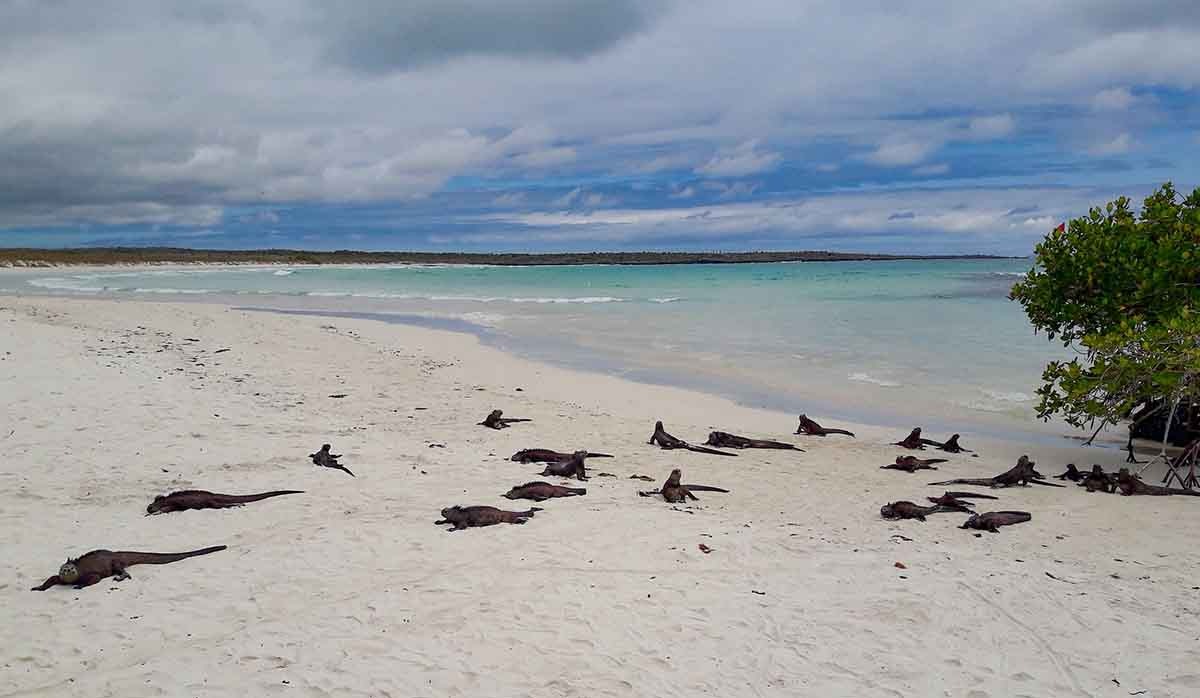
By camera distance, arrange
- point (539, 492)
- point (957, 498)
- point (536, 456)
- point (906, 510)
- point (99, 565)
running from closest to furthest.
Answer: point (99, 565) → point (906, 510) → point (539, 492) → point (957, 498) → point (536, 456)

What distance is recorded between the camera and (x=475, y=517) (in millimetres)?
5867

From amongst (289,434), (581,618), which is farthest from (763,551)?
(289,434)

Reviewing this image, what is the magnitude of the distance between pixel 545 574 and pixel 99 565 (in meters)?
2.54

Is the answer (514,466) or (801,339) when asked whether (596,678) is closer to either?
(514,466)

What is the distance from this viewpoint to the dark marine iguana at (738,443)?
8930 mm

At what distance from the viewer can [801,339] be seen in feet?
66.5

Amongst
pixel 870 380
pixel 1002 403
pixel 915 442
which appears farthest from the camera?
pixel 870 380

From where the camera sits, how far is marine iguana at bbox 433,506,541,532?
19.1ft

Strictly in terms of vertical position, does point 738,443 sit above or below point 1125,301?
below

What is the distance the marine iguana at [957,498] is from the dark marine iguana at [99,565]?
5548 mm

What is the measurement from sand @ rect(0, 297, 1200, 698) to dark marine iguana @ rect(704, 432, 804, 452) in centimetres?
23

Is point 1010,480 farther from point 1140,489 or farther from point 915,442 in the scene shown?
point 915,442

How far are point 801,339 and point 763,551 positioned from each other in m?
15.3

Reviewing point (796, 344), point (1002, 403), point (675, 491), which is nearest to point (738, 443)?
point (675, 491)
